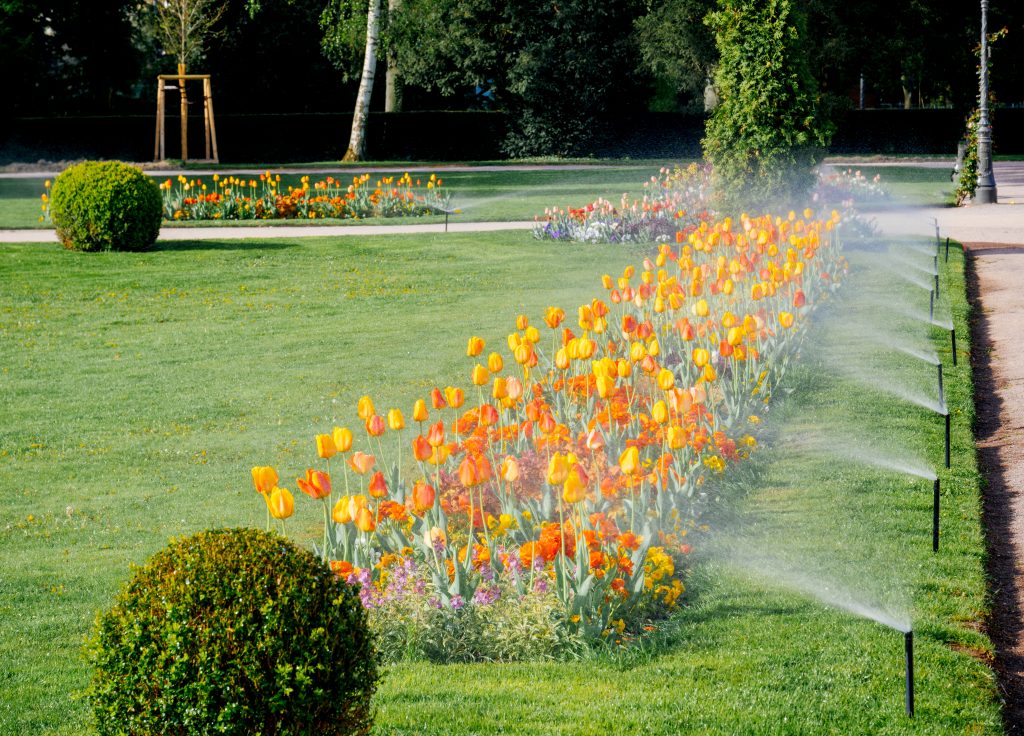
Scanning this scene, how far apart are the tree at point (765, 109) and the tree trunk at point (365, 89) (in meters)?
19.6

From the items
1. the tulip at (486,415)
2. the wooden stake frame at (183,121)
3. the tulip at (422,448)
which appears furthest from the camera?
the wooden stake frame at (183,121)

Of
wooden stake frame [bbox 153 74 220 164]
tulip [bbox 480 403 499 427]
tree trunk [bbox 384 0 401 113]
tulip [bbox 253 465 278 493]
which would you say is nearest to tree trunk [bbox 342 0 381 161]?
tree trunk [bbox 384 0 401 113]

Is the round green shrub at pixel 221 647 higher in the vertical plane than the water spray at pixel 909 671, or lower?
higher

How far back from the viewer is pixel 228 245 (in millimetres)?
18719

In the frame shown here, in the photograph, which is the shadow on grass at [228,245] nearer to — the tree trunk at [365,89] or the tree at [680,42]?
the tree trunk at [365,89]

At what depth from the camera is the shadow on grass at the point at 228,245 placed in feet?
60.4

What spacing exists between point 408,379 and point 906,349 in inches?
165

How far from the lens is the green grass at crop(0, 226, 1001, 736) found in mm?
4488

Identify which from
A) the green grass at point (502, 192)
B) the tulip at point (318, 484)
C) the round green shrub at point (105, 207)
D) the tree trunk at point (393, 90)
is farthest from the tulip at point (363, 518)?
the tree trunk at point (393, 90)

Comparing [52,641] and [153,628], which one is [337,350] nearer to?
[52,641]

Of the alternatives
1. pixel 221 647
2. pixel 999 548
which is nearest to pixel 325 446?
pixel 221 647

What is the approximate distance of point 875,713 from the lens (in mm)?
4348

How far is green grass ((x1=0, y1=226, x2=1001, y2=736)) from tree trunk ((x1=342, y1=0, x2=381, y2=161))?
21123 millimetres

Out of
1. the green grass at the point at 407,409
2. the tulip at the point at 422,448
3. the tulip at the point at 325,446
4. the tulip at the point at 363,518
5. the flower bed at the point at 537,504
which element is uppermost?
the tulip at the point at 325,446
